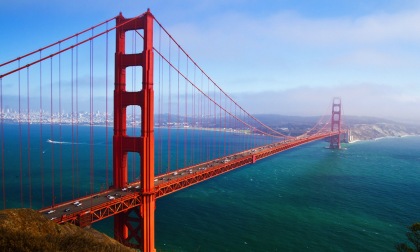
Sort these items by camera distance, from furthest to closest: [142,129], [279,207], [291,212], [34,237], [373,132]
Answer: [373,132] < [279,207] < [291,212] < [142,129] < [34,237]

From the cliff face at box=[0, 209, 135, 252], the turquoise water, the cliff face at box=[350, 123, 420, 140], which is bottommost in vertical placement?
the turquoise water

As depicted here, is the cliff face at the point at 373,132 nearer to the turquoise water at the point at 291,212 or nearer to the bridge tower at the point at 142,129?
the turquoise water at the point at 291,212

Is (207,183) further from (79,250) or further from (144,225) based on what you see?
(79,250)

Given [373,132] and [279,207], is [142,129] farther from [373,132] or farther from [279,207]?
[373,132]

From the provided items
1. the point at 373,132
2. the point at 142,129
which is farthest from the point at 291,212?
the point at 373,132

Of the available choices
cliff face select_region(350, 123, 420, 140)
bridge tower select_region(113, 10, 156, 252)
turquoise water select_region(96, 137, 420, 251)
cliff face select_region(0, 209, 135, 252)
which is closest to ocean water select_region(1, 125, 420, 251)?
turquoise water select_region(96, 137, 420, 251)

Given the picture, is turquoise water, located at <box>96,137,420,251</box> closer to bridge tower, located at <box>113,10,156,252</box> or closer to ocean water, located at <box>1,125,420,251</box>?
ocean water, located at <box>1,125,420,251</box>

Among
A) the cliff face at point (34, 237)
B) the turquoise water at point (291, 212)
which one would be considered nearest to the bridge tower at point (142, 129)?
the turquoise water at point (291, 212)
